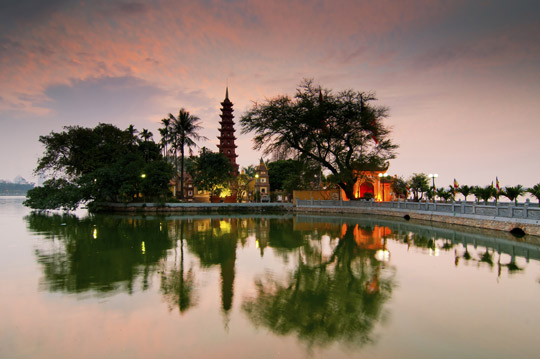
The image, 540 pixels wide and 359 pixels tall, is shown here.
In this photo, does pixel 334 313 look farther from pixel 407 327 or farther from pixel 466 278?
pixel 466 278

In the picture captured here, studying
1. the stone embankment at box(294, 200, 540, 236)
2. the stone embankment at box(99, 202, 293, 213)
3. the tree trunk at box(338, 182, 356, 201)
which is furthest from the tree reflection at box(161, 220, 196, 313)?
the stone embankment at box(99, 202, 293, 213)

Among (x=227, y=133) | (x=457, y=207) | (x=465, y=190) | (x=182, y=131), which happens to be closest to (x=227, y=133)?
(x=227, y=133)

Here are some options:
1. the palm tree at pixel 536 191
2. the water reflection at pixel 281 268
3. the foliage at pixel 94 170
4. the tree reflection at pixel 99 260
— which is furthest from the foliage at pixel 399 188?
the tree reflection at pixel 99 260

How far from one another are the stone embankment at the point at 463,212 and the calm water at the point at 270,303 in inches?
142

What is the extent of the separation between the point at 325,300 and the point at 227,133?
51617 millimetres

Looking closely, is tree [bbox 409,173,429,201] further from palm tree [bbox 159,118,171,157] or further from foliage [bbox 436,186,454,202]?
palm tree [bbox 159,118,171,157]

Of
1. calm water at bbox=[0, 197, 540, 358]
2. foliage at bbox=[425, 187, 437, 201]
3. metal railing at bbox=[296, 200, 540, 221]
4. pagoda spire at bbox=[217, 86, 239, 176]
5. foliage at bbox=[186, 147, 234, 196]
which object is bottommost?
calm water at bbox=[0, 197, 540, 358]

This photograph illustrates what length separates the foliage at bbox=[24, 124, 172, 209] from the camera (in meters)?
34.9

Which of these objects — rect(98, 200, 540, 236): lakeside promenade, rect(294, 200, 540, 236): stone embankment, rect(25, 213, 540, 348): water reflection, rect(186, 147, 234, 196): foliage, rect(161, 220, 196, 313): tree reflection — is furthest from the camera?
rect(186, 147, 234, 196): foliage

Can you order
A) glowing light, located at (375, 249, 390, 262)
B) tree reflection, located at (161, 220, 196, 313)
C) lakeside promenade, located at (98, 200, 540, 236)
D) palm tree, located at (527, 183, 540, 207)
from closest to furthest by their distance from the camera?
tree reflection, located at (161, 220, 196, 313)
glowing light, located at (375, 249, 390, 262)
lakeside promenade, located at (98, 200, 540, 236)
palm tree, located at (527, 183, 540, 207)

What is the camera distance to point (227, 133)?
185 ft

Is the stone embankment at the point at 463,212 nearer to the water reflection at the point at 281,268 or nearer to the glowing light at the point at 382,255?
the water reflection at the point at 281,268

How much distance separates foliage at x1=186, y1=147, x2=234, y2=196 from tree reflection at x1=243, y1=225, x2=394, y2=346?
33.1m

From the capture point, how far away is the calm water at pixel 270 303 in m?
4.59
